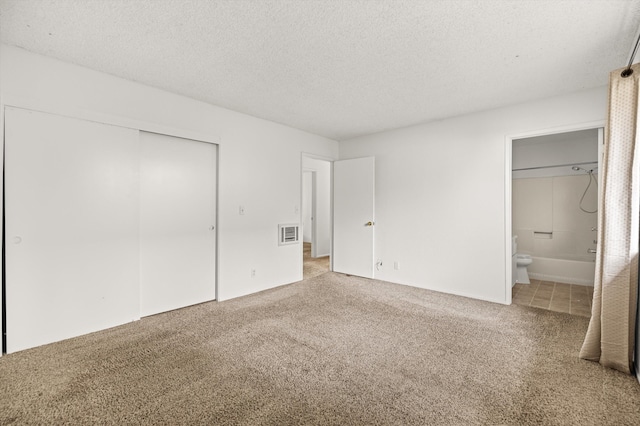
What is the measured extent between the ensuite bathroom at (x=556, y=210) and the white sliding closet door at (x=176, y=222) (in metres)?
4.34

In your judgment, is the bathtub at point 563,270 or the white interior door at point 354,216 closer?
the bathtub at point 563,270

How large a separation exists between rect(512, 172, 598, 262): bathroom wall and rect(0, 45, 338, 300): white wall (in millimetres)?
3497

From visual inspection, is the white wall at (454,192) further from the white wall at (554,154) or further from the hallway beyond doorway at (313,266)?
the white wall at (554,154)

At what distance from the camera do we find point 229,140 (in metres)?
3.77

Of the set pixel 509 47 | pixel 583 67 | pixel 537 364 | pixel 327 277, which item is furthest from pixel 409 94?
pixel 327 277

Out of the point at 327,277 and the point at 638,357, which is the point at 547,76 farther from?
the point at 327,277

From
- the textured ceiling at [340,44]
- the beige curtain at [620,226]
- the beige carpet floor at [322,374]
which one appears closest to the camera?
the beige carpet floor at [322,374]

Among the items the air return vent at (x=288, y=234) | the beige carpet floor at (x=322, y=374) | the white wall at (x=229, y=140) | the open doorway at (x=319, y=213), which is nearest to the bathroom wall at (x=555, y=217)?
the beige carpet floor at (x=322, y=374)

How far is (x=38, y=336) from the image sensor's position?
2426 mm

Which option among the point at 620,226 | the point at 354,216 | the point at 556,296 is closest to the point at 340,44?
the point at 620,226

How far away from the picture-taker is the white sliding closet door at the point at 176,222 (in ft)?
10.2

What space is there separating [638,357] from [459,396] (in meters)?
1.32

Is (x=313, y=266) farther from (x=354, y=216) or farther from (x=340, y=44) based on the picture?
A: (x=340, y=44)

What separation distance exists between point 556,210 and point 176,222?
229 inches
